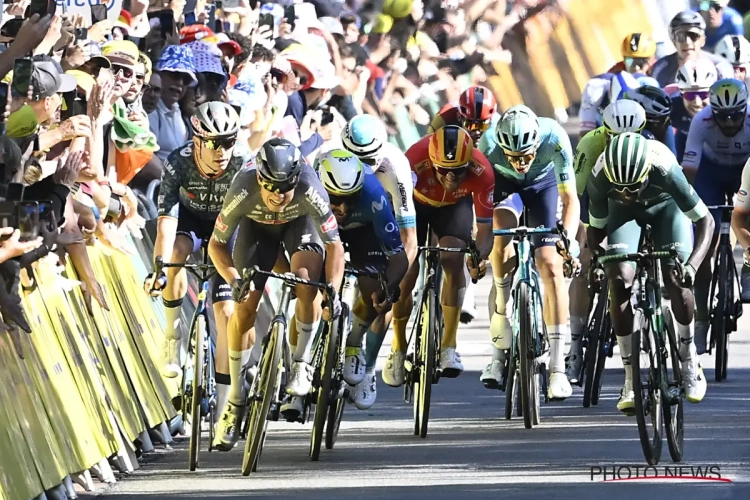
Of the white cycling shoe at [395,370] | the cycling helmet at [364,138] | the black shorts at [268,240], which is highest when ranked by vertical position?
the cycling helmet at [364,138]

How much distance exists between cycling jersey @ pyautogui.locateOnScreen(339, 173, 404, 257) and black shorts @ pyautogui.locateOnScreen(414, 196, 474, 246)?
61.5 inches

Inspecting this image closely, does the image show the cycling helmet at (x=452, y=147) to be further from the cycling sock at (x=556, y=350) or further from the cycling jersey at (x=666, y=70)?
the cycling jersey at (x=666, y=70)

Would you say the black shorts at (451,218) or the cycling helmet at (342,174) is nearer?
the cycling helmet at (342,174)

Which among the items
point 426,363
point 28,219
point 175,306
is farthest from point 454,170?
point 28,219

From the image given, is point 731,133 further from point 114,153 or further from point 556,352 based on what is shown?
point 114,153

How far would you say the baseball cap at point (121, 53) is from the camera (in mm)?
14414

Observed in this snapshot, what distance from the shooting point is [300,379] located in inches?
461

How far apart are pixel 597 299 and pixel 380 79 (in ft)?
39.0

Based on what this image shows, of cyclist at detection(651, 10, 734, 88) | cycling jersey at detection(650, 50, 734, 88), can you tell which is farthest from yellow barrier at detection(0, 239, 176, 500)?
cycling jersey at detection(650, 50, 734, 88)

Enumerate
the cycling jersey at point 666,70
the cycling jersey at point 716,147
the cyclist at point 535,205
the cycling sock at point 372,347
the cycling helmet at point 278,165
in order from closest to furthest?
the cycling helmet at point 278,165, the cycling sock at point 372,347, the cyclist at point 535,205, the cycling jersey at point 716,147, the cycling jersey at point 666,70

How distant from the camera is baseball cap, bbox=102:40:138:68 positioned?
14.4 metres

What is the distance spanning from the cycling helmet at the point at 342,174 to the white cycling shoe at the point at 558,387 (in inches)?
81.5

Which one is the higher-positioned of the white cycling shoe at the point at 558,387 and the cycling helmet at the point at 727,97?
the cycling helmet at the point at 727,97

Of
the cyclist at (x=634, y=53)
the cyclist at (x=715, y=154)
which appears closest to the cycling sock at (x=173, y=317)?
the cyclist at (x=715, y=154)
